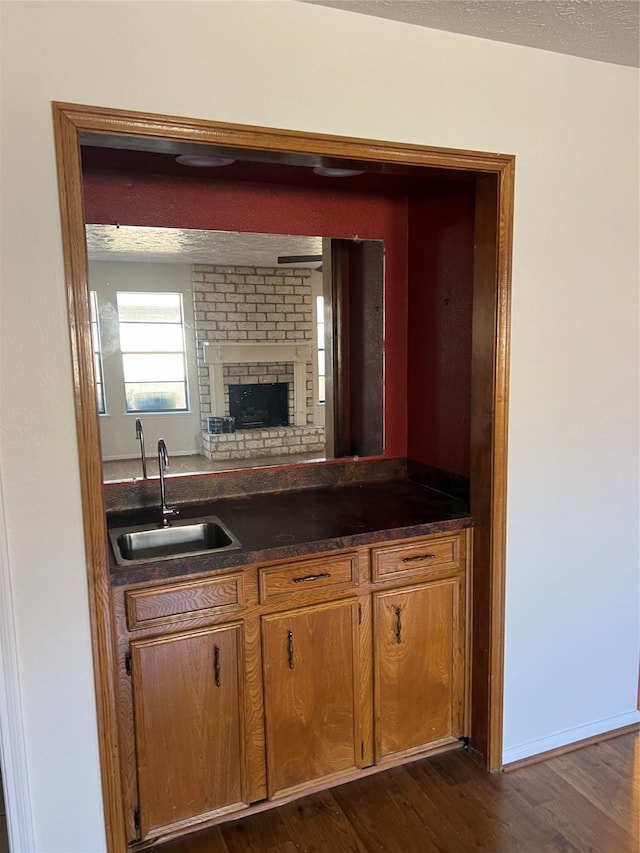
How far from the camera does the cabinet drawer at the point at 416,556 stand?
84.5 inches

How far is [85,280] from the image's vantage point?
157 centimetres

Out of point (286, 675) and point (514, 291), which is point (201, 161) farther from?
point (286, 675)

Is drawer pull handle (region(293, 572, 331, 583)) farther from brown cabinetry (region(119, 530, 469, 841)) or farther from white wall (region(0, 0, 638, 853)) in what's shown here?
white wall (region(0, 0, 638, 853))

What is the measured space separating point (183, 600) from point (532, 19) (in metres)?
2.05

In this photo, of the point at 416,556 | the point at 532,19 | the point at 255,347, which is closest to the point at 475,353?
the point at 416,556

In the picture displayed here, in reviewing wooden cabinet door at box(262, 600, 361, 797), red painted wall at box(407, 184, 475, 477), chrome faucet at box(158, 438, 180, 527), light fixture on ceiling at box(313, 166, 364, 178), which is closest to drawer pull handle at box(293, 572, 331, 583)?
wooden cabinet door at box(262, 600, 361, 797)

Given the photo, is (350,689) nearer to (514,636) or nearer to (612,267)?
(514,636)

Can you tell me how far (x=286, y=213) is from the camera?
98.7 inches

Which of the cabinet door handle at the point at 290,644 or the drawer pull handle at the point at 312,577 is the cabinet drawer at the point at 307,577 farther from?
the cabinet door handle at the point at 290,644

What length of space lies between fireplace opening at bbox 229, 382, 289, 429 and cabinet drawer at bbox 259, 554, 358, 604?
2.48 feet

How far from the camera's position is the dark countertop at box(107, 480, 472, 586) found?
1856mm

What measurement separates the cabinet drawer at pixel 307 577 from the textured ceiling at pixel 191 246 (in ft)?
4.09

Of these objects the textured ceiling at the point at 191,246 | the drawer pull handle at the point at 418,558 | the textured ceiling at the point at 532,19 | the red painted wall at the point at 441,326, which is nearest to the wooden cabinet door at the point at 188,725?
the drawer pull handle at the point at 418,558

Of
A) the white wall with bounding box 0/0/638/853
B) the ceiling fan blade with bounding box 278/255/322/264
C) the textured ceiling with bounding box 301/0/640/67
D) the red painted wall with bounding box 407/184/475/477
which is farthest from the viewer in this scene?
the ceiling fan blade with bounding box 278/255/322/264
